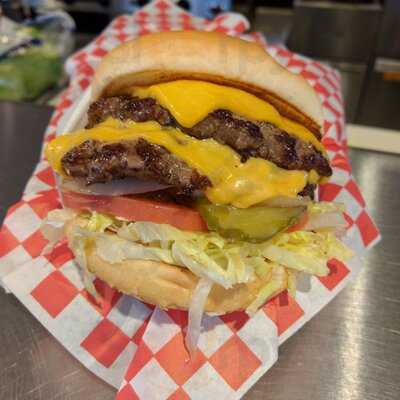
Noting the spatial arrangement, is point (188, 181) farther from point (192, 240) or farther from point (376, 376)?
point (376, 376)

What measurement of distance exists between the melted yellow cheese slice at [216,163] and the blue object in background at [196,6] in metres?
2.54

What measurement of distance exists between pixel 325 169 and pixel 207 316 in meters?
0.44

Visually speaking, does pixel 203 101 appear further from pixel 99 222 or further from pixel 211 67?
pixel 99 222

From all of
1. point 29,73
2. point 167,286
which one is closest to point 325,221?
point 167,286

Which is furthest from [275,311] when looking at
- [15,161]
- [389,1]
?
[389,1]

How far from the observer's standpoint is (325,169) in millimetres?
1072

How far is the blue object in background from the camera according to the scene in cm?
343

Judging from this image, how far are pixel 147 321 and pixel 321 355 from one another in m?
0.42

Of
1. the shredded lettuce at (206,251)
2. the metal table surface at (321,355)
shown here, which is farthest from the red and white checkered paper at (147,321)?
the shredded lettuce at (206,251)

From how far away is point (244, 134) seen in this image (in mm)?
1003

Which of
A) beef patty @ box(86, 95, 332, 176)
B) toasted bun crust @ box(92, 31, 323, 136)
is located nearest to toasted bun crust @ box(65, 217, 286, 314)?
beef patty @ box(86, 95, 332, 176)

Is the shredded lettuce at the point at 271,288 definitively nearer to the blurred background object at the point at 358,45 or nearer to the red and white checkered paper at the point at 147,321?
the red and white checkered paper at the point at 147,321

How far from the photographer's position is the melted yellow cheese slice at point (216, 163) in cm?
96

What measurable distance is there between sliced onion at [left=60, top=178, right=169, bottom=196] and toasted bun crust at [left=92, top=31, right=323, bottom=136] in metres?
0.24
